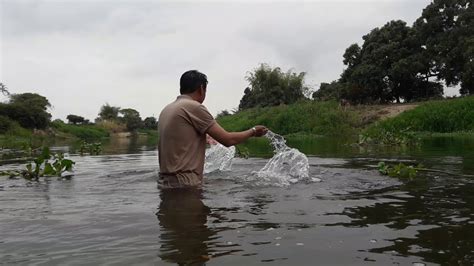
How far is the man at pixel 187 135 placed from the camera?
571 cm

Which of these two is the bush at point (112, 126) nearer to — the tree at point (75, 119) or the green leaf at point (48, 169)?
the tree at point (75, 119)

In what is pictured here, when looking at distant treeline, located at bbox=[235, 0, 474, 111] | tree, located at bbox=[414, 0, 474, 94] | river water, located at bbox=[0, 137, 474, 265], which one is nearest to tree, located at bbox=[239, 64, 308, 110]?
distant treeline, located at bbox=[235, 0, 474, 111]

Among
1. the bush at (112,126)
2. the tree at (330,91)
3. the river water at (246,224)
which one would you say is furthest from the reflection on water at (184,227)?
the bush at (112,126)

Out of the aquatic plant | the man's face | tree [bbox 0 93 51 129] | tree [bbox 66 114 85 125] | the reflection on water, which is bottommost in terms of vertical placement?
the reflection on water

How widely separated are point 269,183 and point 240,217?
2.40 meters

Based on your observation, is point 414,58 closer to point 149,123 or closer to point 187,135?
point 187,135

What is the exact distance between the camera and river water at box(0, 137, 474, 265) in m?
3.09

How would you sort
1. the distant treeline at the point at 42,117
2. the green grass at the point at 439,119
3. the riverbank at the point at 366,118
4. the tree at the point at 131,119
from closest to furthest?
the green grass at the point at 439,119, the riverbank at the point at 366,118, the distant treeline at the point at 42,117, the tree at the point at 131,119

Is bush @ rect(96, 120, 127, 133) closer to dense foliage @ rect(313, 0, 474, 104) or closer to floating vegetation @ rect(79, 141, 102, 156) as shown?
dense foliage @ rect(313, 0, 474, 104)

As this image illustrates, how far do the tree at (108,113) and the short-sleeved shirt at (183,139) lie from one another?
324ft

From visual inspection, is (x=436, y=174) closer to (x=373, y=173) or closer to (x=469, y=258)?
(x=373, y=173)

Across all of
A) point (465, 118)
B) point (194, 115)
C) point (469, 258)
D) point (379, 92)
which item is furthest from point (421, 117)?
point (469, 258)

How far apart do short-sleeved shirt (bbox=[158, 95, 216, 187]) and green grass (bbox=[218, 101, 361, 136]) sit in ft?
90.2

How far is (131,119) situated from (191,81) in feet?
319
